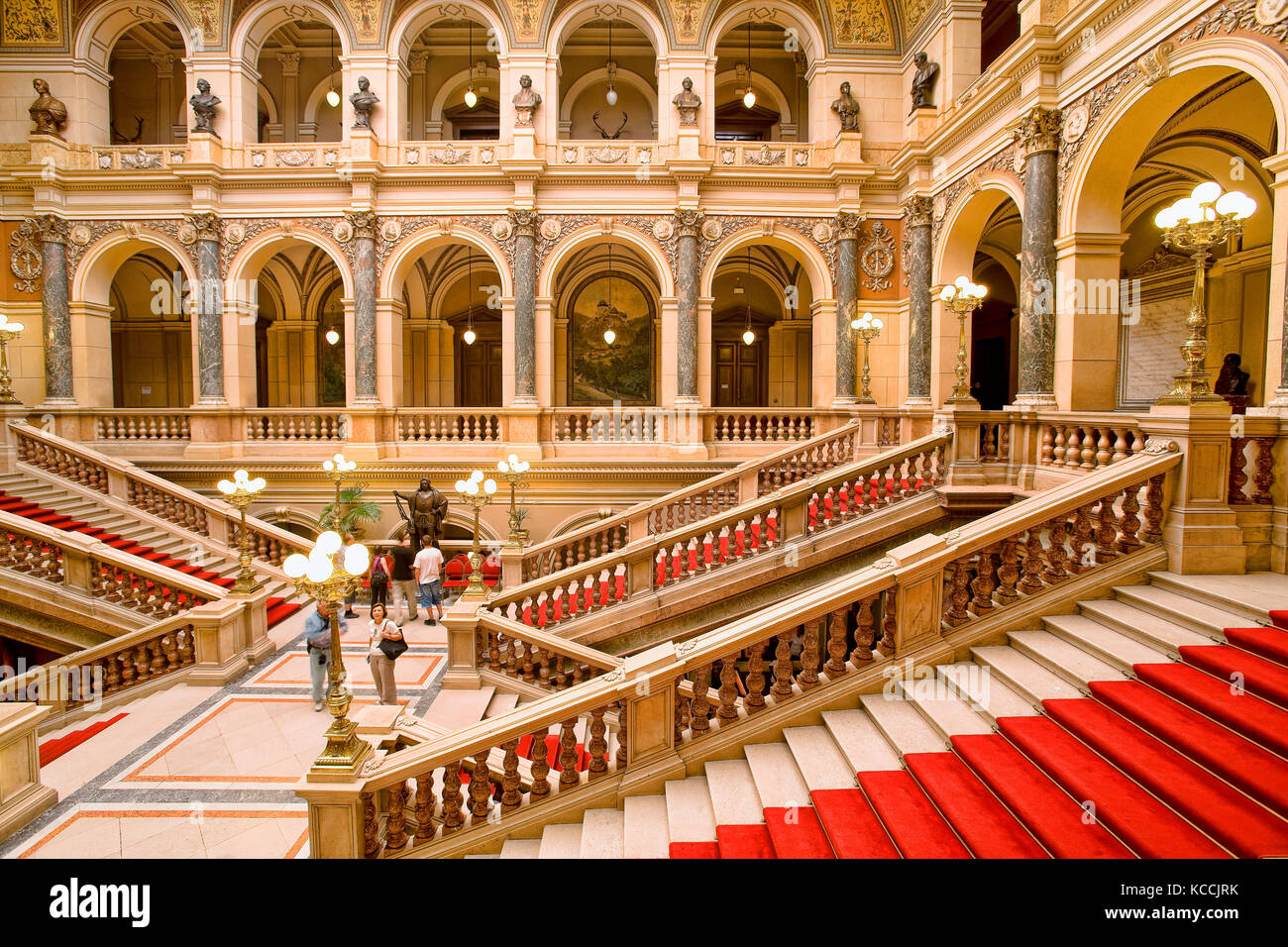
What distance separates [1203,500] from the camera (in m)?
5.69

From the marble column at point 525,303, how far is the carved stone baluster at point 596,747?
10.6 meters

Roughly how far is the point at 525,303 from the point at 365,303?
3730 millimetres

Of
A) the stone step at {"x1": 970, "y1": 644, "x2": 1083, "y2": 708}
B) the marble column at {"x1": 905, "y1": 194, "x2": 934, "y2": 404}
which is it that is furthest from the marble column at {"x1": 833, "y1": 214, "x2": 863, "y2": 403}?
the stone step at {"x1": 970, "y1": 644, "x2": 1083, "y2": 708}

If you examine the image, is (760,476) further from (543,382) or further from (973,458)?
(543,382)

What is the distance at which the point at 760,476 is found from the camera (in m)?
12.3

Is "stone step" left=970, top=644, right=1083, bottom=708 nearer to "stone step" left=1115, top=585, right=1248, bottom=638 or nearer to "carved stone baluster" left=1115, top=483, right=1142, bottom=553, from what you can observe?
"stone step" left=1115, top=585, right=1248, bottom=638

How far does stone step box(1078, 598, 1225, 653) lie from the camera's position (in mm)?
4688

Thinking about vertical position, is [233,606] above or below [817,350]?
below

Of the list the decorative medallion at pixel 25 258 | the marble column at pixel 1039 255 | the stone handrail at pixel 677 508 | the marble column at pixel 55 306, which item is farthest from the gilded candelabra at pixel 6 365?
the marble column at pixel 1039 255

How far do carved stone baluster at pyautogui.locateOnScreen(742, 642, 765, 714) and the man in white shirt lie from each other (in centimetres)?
738

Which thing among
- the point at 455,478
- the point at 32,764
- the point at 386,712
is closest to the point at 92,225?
the point at 455,478

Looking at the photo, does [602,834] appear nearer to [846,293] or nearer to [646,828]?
[646,828]

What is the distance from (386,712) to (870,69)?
1653 centimetres

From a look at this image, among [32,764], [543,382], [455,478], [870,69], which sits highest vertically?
[870,69]
